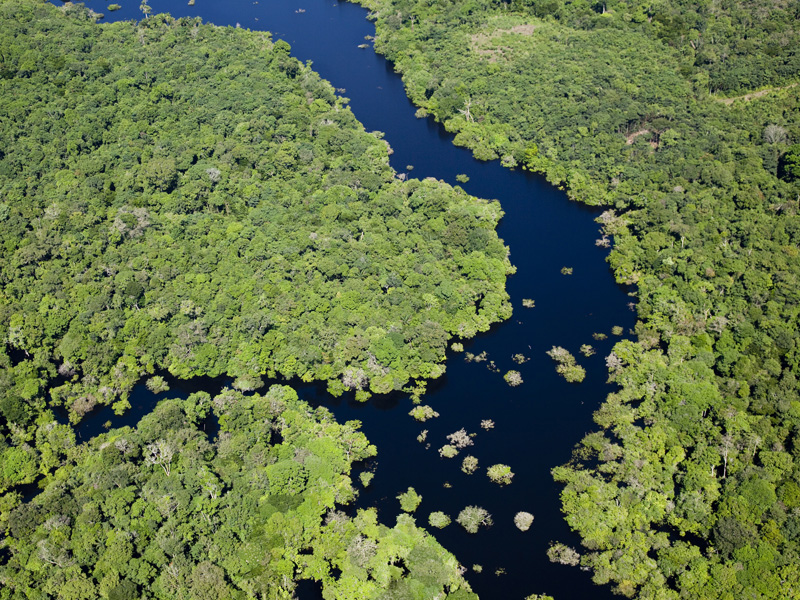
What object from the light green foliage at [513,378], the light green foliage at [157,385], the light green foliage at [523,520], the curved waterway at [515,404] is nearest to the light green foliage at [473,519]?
the curved waterway at [515,404]

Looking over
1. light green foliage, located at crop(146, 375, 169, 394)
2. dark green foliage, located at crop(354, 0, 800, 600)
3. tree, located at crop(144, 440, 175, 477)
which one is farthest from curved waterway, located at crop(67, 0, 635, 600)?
tree, located at crop(144, 440, 175, 477)

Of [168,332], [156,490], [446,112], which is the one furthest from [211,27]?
[156,490]

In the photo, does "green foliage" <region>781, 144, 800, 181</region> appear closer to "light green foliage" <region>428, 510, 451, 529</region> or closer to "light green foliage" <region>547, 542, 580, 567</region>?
"light green foliage" <region>547, 542, 580, 567</region>

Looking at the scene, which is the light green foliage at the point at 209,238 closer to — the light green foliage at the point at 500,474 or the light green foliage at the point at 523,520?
the light green foliage at the point at 500,474

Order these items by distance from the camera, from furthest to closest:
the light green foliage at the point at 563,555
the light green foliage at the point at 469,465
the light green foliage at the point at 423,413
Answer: the light green foliage at the point at 423,413 < the light green foliage at the point at 469,465 < the light green foliage at the point at 563,555

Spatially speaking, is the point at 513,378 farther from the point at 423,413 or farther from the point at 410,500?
the point at 410,500
